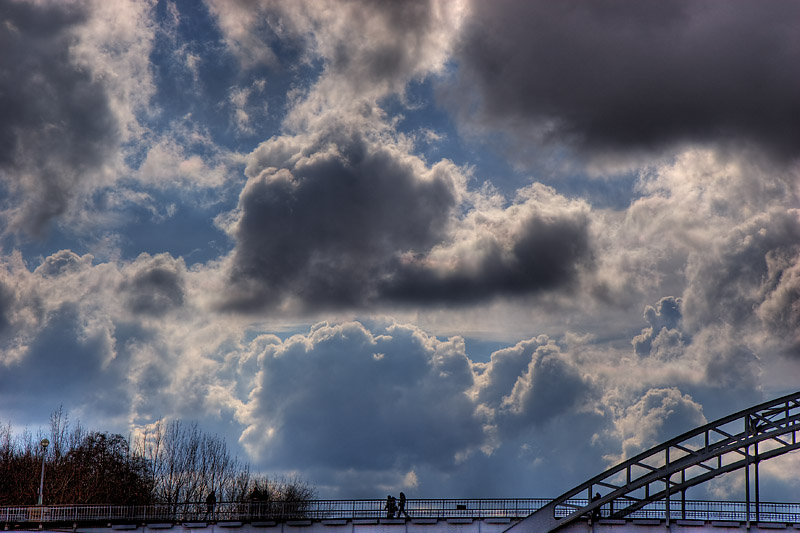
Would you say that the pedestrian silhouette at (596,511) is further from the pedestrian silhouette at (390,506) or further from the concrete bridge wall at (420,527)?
the pedestrian silhouette at (390,506)

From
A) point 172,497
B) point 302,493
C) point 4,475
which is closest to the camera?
point 4,475

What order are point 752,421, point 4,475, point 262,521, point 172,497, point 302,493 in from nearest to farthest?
point 262,521 → point 752,421 → point 4,475 → point 172,497 → point 302,493

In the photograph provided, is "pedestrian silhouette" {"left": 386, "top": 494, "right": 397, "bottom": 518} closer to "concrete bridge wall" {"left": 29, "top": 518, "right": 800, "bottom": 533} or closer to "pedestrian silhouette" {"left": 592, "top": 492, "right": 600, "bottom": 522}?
"concrete bridge wall" {"left": 29, "top": 518, "right": 800, "bottom": 533}

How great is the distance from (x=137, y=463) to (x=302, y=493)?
3040 cm

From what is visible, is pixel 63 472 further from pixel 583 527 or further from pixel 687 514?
pixel 687 514

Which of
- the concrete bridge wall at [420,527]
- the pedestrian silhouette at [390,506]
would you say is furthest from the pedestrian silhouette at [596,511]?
the pedestrian silhouette at [390,506]

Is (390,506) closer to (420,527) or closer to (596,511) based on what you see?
(420,527)

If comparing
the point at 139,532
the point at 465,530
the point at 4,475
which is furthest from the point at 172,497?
the point at 465,530

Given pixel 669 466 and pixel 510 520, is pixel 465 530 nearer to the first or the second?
pixel 510 520

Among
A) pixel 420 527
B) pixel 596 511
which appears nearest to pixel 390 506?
pixel 420 527

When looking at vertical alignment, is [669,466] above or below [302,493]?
above

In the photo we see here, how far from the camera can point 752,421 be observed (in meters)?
68.4

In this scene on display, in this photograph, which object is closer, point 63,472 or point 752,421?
point 752,421

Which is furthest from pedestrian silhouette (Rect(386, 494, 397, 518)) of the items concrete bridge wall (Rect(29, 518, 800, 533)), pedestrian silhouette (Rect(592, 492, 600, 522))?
pedestrian silhouette (Rect(592, 492, 600, 522))
